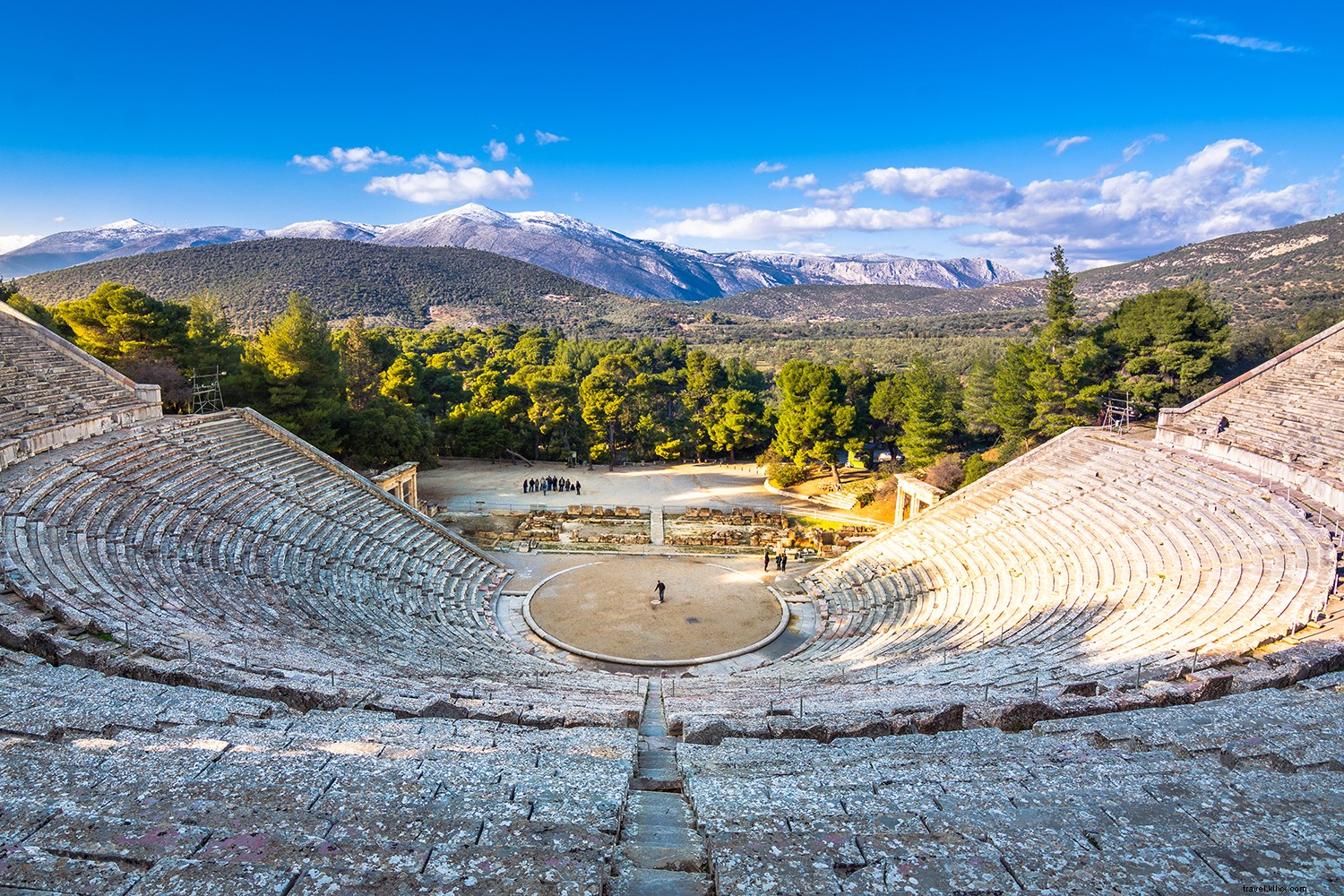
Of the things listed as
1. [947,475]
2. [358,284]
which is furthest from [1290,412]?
[358,284]

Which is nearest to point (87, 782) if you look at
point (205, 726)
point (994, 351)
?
point (205, 726)

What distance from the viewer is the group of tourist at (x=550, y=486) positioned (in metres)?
31.9

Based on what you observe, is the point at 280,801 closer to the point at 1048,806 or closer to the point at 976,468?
the point at 1048,806

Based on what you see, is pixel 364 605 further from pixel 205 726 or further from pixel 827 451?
pixel 827 451

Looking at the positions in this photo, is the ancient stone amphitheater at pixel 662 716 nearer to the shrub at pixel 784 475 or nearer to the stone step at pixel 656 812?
the stone step at pixel 656 812

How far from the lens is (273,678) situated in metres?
8.05

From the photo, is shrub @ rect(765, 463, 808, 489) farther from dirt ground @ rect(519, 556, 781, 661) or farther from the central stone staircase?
the central stone staircase

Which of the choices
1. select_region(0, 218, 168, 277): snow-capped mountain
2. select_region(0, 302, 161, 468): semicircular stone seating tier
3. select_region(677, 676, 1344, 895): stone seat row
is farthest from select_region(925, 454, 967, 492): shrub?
select_region(0, 218, 168, 277): snow-capped mountain

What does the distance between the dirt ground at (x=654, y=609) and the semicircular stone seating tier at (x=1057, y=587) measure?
1.88 metres

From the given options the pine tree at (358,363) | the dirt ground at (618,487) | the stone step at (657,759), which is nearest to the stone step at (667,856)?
the stone step at (657,759)

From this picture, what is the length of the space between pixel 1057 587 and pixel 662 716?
364 inches

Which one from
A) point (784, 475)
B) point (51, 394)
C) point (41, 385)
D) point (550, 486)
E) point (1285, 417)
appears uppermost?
point (41, 385)

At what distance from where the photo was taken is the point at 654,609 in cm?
1812

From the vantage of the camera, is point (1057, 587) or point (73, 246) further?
point (73, 246)
